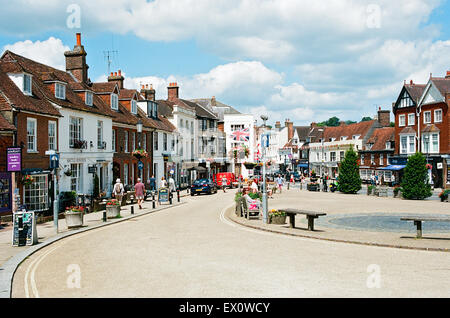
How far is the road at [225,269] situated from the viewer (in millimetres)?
8906

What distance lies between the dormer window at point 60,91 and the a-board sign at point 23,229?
1585 centimetres

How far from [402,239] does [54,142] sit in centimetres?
2087

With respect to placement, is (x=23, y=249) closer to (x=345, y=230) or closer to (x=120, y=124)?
(x=345, y=230)

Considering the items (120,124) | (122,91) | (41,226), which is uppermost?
(122,91)

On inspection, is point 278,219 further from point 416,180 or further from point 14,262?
point 416,180

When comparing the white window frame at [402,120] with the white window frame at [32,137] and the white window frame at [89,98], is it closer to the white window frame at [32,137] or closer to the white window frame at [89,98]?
the white window frame at [89,98]

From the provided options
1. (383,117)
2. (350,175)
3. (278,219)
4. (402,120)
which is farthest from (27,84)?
(383,117)

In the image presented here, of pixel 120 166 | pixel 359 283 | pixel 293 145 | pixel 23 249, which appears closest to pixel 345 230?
pixel 359 283

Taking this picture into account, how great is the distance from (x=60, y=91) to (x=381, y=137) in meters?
54.6

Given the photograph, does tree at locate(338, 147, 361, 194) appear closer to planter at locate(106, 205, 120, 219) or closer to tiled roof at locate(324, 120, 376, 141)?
planter at locate(106, 205, 120, 219)

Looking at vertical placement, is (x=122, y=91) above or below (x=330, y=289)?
above

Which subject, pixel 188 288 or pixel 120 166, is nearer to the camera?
pixel 188 288

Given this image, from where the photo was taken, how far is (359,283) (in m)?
9.35

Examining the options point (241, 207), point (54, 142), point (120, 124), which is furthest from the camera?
point (120, 124)
